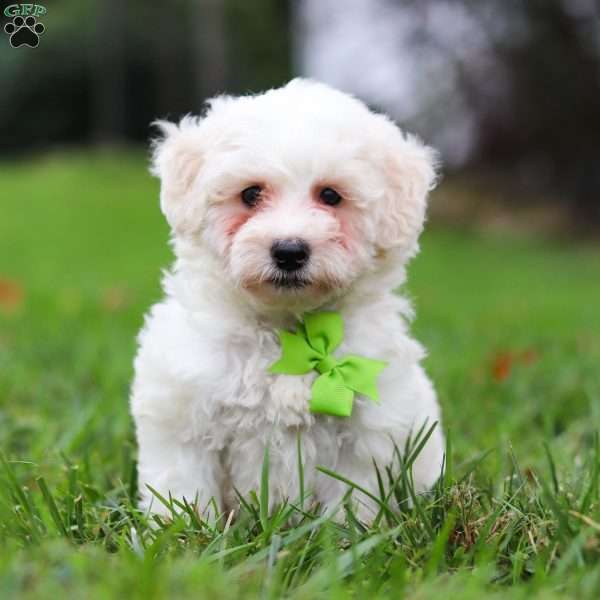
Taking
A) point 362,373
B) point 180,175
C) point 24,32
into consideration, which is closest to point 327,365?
point 362,373

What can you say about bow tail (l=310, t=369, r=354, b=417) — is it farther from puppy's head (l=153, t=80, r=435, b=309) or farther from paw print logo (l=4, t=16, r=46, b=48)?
paw print logo (l=4, t=16, r=46, b=48)

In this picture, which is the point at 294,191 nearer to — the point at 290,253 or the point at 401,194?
the point at 290,253

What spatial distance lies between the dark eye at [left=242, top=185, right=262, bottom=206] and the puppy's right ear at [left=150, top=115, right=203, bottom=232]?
17 centimetres

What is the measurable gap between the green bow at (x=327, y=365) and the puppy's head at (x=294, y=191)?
99mm

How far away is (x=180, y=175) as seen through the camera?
3.17 meters

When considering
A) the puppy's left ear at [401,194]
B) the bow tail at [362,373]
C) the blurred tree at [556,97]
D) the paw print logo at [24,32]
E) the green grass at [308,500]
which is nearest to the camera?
the green grass at [308,500]

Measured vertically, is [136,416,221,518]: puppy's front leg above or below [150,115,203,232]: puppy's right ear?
below

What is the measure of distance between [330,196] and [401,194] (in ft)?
0.93

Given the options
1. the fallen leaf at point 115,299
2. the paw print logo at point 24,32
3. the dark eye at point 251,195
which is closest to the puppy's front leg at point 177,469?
the dark eye at point 251,195

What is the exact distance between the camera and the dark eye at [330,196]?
10.0 ft

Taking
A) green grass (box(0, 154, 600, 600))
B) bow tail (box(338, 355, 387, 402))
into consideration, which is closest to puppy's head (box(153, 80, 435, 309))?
bow tail (box(338, 355, 387, 402))

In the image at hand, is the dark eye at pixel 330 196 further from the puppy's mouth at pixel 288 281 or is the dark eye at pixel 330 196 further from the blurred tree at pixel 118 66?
the blurred tree at pixel 118 66

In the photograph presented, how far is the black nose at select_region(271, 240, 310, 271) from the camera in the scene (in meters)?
2.87

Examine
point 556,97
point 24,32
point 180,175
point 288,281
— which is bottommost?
point 288,281
